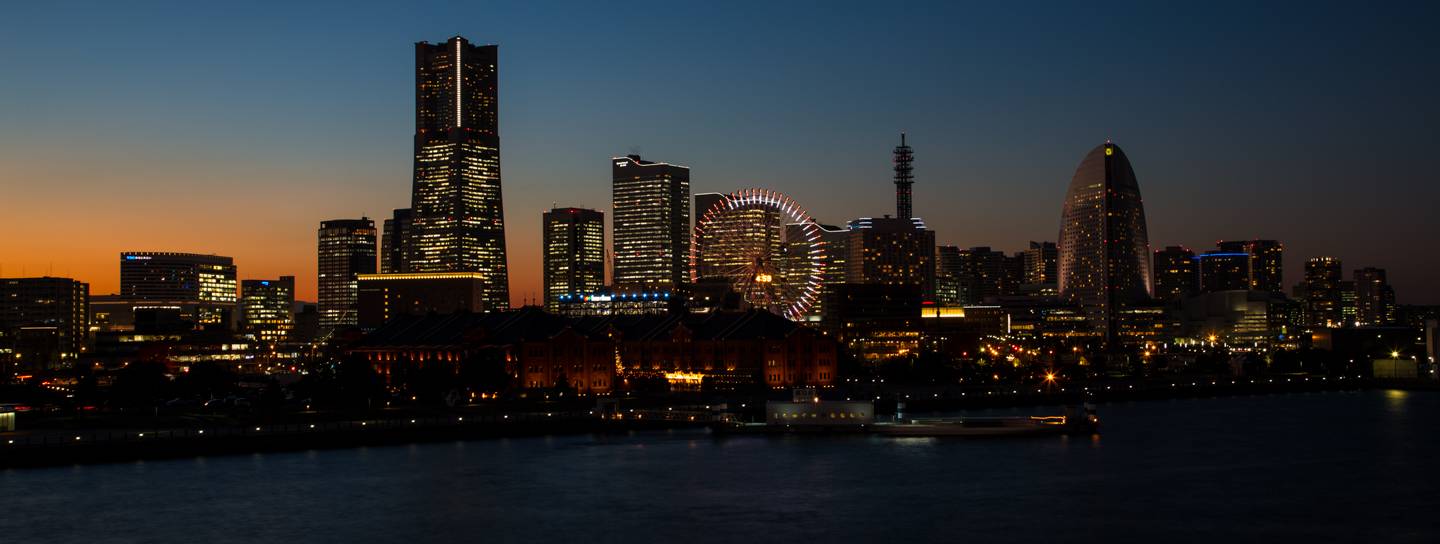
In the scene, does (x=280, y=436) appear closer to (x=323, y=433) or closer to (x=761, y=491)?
(x=323, y=433)

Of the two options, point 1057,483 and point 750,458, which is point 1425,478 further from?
point 750,458

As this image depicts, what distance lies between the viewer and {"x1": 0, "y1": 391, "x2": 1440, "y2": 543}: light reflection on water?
210 feet

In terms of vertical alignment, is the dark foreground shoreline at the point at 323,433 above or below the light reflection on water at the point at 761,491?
above

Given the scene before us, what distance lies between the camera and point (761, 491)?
2968 inches

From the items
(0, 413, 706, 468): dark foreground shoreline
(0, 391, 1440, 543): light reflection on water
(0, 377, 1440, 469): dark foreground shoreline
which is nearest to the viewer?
(0, 391, 1440, 543): light reflection on water

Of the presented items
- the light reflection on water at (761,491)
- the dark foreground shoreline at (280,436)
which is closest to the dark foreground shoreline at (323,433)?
the dark foreground shoreline at (280,436)

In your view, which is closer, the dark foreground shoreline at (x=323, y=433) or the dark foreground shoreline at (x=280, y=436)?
the dark foreground shoreline at (x=280, y=436)

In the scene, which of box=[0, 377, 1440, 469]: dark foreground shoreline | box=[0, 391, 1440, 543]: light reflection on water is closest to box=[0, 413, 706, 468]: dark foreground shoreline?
box=[0, 377, 1440, 469]: dark foreground shoreline

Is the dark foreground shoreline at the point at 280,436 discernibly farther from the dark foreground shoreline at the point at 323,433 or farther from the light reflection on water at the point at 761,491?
the light reflection on water at the point at 761,491

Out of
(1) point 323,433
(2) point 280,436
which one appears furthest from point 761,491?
(2) point 280,436

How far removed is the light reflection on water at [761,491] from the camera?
6400 centimetres

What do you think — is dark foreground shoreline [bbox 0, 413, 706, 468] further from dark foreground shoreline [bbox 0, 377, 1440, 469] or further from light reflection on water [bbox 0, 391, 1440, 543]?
light reflection on water [bbox 0, 391, 1440, 543]

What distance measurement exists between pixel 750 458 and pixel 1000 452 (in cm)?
1608

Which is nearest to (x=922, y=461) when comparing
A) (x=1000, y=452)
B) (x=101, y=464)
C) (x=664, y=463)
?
(x=1000, y=452)
